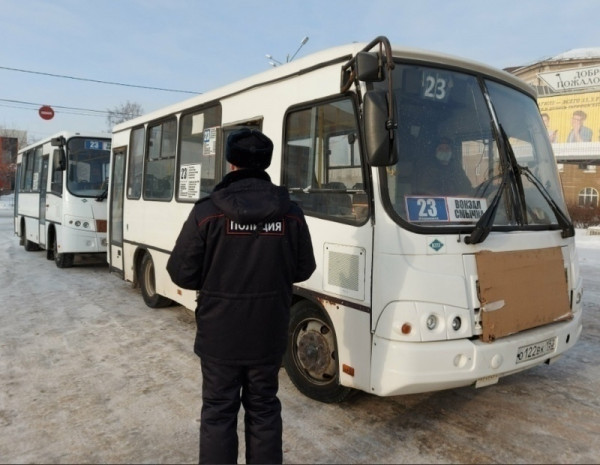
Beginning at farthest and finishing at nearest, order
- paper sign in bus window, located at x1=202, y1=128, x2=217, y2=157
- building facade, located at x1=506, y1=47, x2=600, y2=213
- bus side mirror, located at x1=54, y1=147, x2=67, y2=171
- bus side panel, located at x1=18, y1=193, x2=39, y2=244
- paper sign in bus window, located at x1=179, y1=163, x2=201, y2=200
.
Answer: building facade, located at x1=506, y1=47, x2=600, y2=213
bus side panel, located at x1=18, y1=193, x2=39, y2=244
bus side mirror, located at x1=54, y1=147, x2=67, y2=171
paper sign in bus window, located at x1=179, y1=163, x2=201, y2=200
paper sign in bus window, located at x1=202, y1=128, x2=217, y2=157

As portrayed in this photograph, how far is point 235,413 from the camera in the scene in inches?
99.5

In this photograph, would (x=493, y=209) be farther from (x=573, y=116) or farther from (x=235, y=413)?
(x=573, y=116)

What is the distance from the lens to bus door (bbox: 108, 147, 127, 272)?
7.89 meters

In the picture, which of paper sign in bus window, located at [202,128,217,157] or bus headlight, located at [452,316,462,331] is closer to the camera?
bus headlight, located at [452,316,462,331]

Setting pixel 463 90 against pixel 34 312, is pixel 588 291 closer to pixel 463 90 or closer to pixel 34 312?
pixel 463 90

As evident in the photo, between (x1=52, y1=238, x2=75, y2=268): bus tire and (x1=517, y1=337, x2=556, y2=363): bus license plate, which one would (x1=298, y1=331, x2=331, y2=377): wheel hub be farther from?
(x1=52, y1=238, x2=75, y2=268): bus tire

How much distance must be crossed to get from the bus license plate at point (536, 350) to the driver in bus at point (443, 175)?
1.12 meters

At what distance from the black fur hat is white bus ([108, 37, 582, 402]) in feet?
2.61

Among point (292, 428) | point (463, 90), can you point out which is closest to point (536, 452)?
point (292, 428)

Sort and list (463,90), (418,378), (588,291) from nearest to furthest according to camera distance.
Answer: (418,378)
(463,90)
(588,291)

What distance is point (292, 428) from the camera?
11.4 feet

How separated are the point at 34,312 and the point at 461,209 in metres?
5.88

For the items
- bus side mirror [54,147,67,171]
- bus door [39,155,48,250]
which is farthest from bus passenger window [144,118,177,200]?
bus door [39,155,48,250]

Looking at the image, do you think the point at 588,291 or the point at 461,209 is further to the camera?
the point at 588,291
